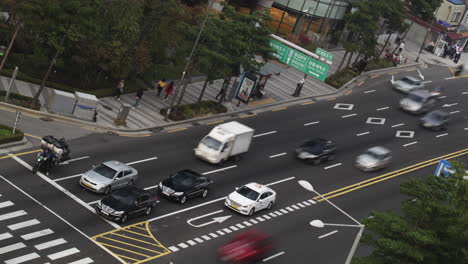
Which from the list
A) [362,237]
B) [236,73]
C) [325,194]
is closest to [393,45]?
[236,73]

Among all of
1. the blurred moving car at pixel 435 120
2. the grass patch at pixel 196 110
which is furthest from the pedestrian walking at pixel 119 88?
the blurred moving car at pixel 435 120

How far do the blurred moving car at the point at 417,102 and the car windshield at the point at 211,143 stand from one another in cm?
3204

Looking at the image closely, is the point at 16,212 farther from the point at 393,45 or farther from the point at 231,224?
the point at 393,45

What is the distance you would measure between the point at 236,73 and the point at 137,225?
27.8 meters

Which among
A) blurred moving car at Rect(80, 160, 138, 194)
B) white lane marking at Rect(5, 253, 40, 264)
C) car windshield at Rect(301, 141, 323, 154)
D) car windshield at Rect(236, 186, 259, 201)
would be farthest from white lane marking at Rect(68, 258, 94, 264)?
car windshield at Rect(301, 141, 323, 154)

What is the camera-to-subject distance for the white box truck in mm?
62031

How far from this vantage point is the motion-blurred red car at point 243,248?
1870 inches

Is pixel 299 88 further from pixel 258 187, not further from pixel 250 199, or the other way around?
pixel 250 199

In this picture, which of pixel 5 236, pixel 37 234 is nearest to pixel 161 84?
pixel 37 234

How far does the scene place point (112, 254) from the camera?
1795 inches

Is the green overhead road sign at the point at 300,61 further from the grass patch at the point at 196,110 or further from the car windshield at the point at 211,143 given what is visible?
the car windshield at the point at 211,143

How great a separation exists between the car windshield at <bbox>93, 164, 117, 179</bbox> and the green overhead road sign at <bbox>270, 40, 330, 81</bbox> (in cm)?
3026

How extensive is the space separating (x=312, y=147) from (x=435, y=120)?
831 inches

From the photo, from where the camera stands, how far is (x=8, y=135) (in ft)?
180
